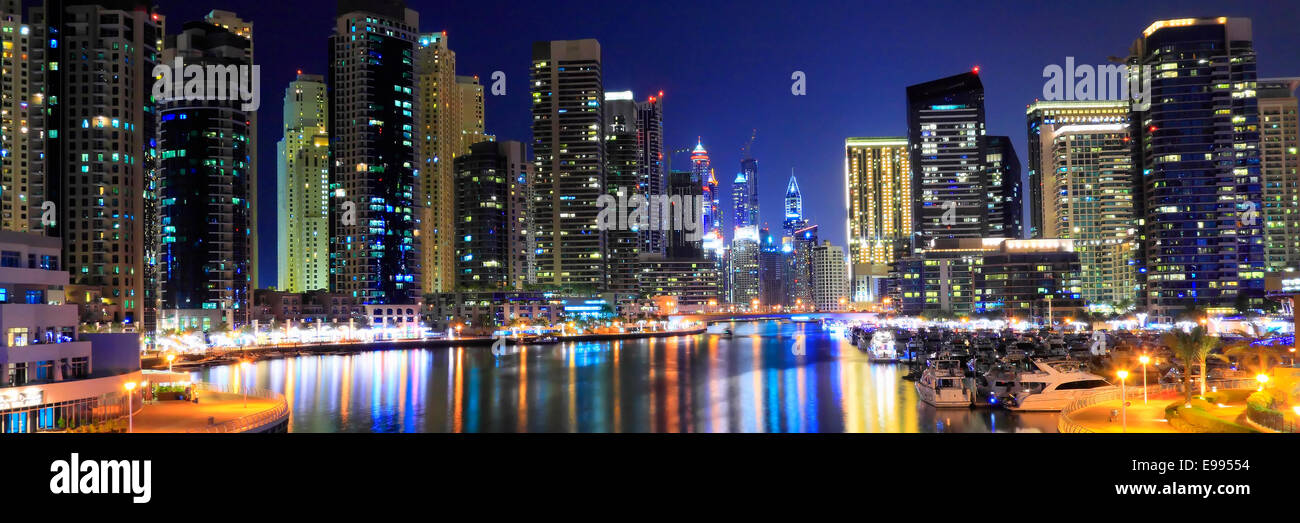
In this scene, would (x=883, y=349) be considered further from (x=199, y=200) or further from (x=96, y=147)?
(x=199, y=200)

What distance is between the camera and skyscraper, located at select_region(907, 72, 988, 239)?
509ft

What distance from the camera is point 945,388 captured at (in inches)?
1371

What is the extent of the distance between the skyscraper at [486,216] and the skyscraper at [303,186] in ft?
97.3

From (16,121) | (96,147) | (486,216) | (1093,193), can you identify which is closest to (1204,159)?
(1093,193)

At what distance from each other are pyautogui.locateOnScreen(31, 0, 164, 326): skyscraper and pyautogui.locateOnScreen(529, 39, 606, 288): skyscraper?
81.0 meters

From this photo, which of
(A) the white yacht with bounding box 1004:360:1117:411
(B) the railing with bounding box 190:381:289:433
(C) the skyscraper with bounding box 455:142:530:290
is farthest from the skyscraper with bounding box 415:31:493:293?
(A) the white yacht with bounding box 1004:360:1117:411

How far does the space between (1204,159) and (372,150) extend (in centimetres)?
9796

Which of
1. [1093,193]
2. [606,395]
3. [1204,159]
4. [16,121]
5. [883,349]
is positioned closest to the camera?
[606,395]

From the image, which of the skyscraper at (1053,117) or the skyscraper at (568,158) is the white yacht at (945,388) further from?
the skyscraper at (1053,117)

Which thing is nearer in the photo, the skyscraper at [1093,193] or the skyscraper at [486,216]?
the skyscraper at [486,216]

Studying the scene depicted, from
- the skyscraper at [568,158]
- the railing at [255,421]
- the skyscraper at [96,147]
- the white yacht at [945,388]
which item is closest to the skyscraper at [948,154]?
the skyscraper at [568,158]

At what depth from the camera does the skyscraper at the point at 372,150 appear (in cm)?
10869
